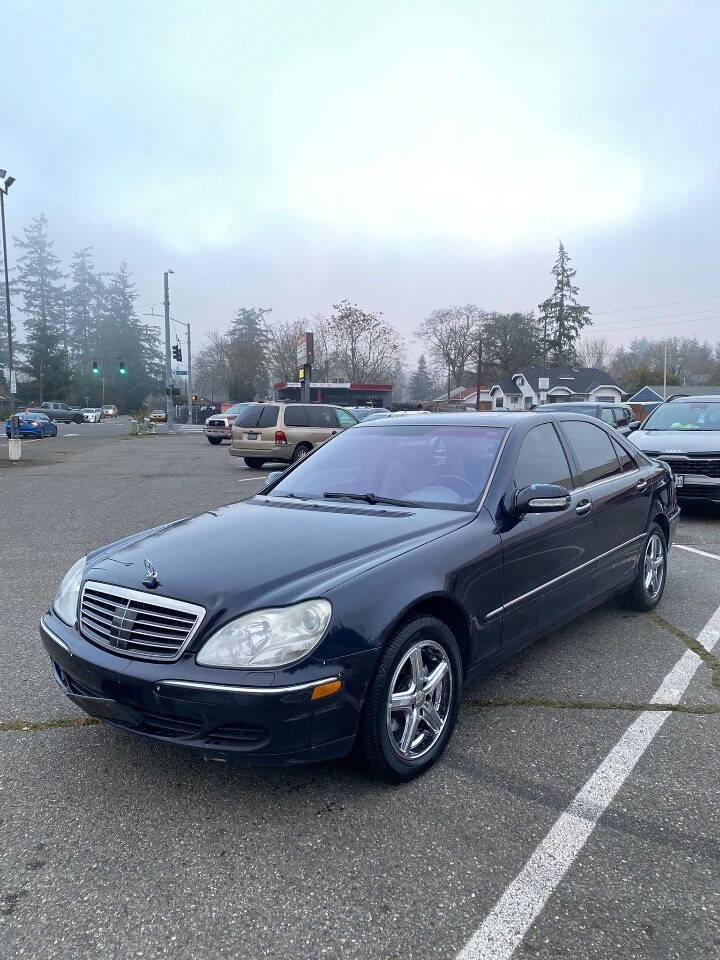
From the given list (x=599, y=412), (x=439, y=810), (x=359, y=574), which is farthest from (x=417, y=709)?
(x=599, y=412)

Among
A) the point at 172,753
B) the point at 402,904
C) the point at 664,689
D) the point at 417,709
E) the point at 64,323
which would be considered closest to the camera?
the point at 402,904

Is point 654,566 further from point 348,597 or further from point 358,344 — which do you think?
point 358,344

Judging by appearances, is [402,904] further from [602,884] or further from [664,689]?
[664,689]

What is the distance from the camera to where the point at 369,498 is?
4.04 meters

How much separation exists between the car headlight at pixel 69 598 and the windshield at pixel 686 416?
918 centimetres

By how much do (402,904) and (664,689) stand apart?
2.32 metres

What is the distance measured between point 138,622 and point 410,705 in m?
1.18

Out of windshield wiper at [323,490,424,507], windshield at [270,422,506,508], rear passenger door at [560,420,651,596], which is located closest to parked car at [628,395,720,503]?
rear passenger door at [560,420,651,596]

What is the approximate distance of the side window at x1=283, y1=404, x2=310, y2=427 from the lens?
18406mm

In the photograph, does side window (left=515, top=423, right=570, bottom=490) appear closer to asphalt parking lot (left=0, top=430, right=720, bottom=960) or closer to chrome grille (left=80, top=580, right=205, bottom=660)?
asphalt parking lot (left=0, top=430, right=720, bottom=960)

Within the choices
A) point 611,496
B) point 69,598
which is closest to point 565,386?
point 611,496

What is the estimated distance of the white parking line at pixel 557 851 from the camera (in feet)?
7.14

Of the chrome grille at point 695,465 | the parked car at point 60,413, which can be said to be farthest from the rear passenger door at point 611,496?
the parked car at point 60,413

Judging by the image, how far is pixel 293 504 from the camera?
13.5 ft
